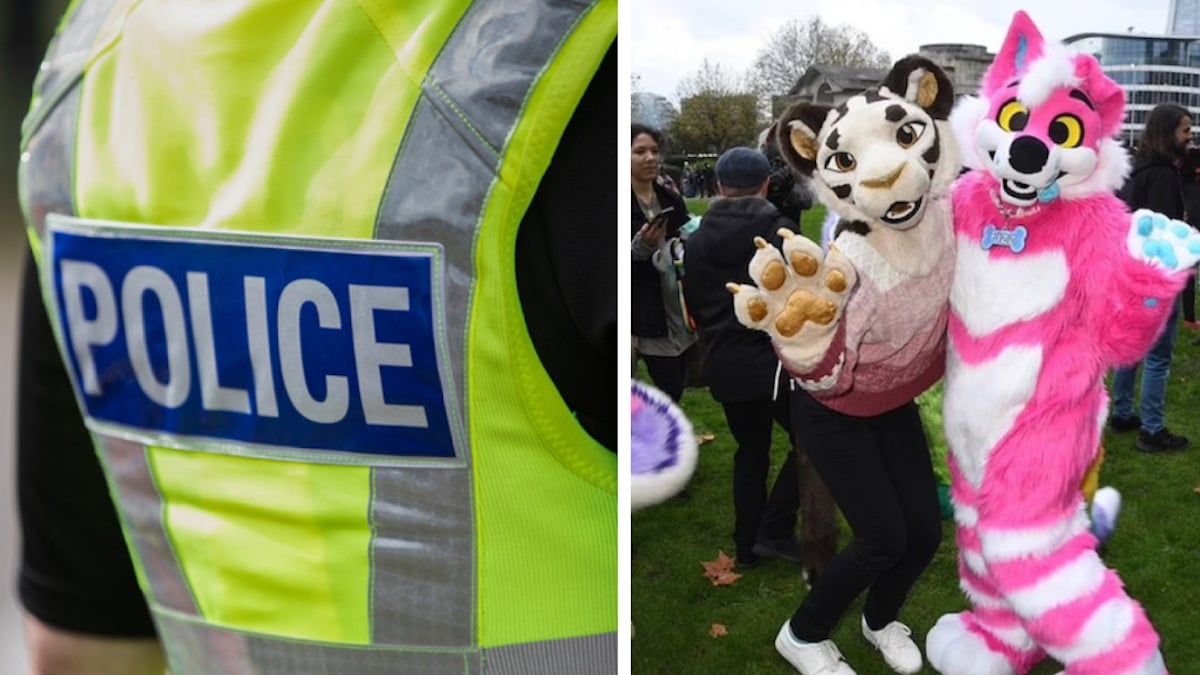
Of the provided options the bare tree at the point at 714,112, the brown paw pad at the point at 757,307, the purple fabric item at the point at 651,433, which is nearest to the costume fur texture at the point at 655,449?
the purple fabric item at the point at 651,433

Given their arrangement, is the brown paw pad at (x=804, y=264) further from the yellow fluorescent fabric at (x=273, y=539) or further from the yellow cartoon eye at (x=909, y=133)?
the yellow fluorescent fabric at (x=273, y=539)

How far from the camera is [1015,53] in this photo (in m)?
0.86

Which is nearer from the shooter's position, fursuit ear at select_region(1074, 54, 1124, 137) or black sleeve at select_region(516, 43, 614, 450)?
black sleeve at select_region(516, 43, 614, 450)

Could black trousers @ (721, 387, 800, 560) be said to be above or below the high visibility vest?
below

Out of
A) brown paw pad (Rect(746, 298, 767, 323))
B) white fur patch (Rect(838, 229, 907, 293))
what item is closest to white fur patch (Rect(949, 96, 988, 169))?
white fur patch (Rect(838, 229, 907, 293))

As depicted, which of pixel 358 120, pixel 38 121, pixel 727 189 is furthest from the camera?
pixel 727 189

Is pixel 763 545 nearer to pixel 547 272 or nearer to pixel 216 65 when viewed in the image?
pixel 547 272

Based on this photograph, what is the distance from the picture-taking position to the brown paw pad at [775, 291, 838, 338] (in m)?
0.93

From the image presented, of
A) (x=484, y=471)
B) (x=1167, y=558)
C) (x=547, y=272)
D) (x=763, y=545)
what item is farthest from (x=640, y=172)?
(x=1167, y=558)

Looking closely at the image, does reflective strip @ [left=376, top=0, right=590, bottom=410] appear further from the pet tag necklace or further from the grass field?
the pet tag necklace

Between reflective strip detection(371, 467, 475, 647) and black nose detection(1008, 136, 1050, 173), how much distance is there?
1.73 ft

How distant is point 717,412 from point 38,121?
61 cm

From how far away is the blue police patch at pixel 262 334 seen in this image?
2.29ft

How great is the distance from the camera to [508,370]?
2.27ft
